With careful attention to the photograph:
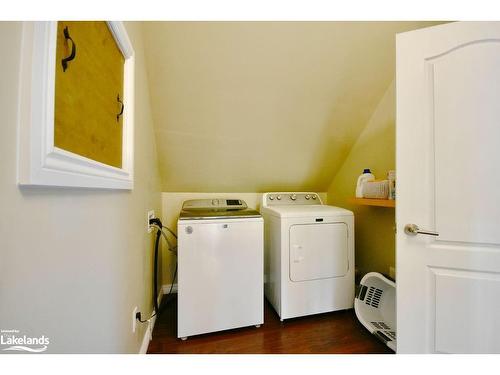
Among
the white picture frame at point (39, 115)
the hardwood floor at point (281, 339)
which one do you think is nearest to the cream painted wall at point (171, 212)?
the hardwood floor at point (281, 339)

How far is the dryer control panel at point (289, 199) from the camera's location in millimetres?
2073

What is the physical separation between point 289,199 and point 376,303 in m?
1.17

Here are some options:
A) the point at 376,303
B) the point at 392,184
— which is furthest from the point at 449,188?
the point at 376,303

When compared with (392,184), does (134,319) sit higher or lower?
lower

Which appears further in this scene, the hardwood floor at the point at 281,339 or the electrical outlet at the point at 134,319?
the hardwood floor at the point at 281,339

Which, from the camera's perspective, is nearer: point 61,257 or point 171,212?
point 61,257

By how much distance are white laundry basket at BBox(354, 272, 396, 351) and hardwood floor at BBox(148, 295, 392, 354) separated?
0.11 meters

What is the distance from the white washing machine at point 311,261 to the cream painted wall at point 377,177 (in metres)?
0.33

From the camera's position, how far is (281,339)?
1.44 m

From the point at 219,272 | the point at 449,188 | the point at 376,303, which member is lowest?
the point at 376,303

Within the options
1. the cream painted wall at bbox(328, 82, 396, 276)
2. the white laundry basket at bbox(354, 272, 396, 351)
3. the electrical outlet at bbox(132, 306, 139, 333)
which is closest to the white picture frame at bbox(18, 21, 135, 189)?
the electrical outlet at bbox(132, 306, 139, 333)

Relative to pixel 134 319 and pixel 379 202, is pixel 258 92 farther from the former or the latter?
pixel 134 319

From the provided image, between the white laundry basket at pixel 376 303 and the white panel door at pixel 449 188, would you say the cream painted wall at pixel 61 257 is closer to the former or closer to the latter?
the white panel door at pixel 449 188

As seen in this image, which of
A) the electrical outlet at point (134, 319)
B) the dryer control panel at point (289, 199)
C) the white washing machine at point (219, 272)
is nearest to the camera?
the electrical outlet at point (134, 319)
